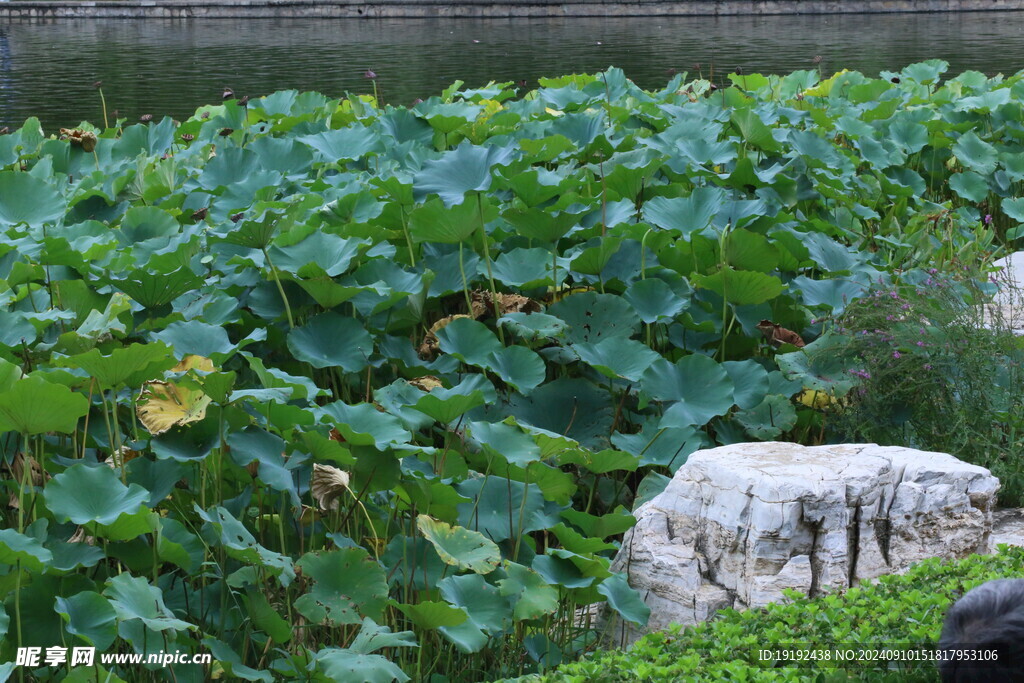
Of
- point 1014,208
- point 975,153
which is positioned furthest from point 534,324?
point 975,153

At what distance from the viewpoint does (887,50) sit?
65.1 feet

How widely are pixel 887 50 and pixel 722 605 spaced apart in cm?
1944

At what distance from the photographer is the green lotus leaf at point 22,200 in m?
3.35

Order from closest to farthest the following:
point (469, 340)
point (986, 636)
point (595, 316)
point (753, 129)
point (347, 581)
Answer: point (986, 636)
point (347, 581)
point (469, 340)
point (595, 316)
point (753, 129)

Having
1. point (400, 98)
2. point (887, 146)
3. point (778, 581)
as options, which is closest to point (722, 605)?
point (778, 581)

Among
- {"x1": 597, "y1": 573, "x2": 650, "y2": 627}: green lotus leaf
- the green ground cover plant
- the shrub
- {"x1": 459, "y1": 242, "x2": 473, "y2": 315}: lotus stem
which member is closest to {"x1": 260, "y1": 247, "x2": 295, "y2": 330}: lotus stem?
{"x1": 459, "y1": 242, "x2": 473, "y2": 315}: lotus stem

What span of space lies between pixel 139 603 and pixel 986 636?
1.33m

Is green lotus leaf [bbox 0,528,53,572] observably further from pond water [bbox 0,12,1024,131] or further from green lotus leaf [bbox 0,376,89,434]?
pond water [bbox 0,12,1024,131]

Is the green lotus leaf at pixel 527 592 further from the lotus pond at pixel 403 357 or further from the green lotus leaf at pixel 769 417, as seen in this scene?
the green lotus leaf at pixel 769 417

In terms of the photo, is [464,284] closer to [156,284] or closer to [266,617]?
[156,284]

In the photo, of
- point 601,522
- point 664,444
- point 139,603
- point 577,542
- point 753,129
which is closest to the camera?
point 139,603

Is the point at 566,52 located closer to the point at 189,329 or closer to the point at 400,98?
the point at 400,98

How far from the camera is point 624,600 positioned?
2.29 m

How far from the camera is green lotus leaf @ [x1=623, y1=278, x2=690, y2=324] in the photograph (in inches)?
126
